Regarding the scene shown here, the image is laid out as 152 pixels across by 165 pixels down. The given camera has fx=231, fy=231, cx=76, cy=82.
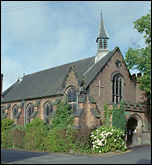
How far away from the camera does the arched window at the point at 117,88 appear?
2859cm

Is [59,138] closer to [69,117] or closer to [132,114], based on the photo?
[69,117]

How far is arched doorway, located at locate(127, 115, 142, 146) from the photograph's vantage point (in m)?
28.0

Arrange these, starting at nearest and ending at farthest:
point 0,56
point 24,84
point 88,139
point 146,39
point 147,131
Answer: point 0,56 < point 88,139 < point 146,39 < point 147,131 < point 24,84

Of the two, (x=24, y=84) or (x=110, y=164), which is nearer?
(x=110, y=164)

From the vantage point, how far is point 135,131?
93.6 feet

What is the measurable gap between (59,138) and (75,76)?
7930 millimetres

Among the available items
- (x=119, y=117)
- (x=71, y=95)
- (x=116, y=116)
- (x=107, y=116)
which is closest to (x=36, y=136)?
(x=71, y=95)

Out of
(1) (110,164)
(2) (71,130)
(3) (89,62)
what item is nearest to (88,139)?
(2) (71,130)

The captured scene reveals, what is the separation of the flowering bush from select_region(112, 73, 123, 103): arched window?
25.5 ft

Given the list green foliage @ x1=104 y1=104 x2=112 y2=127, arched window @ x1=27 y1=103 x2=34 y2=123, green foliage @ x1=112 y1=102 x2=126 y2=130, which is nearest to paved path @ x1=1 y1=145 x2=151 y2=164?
green foliage @ x1=112 y1=102 x2=126 y2=130

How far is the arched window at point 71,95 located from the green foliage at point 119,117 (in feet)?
16.1

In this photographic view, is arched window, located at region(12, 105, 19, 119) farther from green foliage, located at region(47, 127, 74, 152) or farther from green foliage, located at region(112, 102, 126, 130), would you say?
green foliage, located at region(112, 102, 126, 130)

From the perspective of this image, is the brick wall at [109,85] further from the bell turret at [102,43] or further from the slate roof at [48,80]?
the bell turret at [102,43]

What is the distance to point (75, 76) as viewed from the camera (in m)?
26.8
